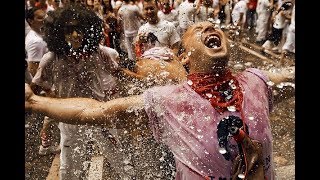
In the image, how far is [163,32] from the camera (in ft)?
17.4

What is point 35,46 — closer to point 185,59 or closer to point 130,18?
point 185,59

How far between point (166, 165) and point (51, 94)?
3.82ft

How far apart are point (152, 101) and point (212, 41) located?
0.43 meters

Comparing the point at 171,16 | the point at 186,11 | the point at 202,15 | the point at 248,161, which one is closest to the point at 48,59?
the point at 248,161

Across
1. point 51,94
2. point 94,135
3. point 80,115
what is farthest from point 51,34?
point 80,115

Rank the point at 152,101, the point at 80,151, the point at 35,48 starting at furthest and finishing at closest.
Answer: the point at 35,48
the point at 80,151
the point at 152,101

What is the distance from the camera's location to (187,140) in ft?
8.10

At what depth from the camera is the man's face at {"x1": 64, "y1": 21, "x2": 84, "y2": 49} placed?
3.95m

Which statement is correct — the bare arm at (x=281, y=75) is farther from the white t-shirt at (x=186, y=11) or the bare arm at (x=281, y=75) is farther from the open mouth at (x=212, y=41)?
the white t-shirt at (x=186, y=11)

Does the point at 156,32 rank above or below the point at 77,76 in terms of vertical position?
below

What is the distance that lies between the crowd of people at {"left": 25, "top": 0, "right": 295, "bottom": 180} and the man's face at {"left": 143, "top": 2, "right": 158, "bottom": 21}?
0.01 meters

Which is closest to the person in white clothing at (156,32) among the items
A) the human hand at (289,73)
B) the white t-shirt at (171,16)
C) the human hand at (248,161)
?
the white t-shirt at (171,16)

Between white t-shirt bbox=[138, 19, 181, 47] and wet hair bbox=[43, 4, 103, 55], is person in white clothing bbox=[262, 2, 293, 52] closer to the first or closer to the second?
white t-shirt bbox=[138, 19, 181, 47]

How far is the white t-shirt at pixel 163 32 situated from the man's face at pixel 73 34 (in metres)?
1.18
